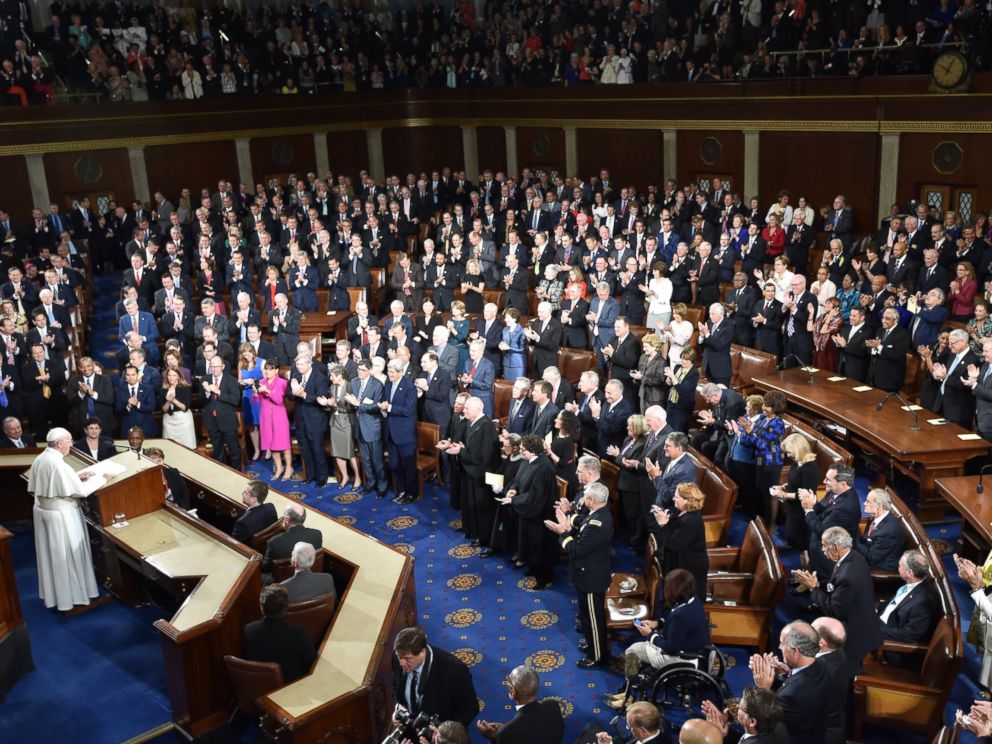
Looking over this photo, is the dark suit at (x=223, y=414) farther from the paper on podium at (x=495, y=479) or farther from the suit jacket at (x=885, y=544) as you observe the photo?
the suit jacket at (x=885, y=544)

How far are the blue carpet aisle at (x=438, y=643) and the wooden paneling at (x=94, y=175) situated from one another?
38.4 ft

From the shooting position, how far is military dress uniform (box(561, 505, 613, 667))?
7098mm

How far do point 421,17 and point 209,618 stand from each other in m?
20.9

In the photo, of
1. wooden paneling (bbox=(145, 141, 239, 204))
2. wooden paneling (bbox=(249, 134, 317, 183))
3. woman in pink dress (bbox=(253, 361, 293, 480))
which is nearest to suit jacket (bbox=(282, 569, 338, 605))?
woman in pink dress (bbox=(253, 361, 293, 480))

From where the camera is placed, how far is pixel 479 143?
2467 centimetres

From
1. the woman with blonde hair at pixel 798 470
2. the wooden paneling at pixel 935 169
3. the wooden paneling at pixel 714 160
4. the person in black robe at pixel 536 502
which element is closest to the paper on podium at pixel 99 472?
the person in black robe at pixel 536 502

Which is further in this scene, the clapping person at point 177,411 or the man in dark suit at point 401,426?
the clapping person at point 177,411

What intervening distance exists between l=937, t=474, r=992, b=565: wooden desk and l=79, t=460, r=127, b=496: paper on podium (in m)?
6.97

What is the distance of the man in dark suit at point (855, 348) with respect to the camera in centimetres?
1105

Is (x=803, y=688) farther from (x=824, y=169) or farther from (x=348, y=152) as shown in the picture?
(x=348, y=152)

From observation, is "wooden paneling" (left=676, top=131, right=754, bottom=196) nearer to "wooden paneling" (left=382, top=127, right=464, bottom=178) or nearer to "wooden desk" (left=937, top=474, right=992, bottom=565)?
"wooden paneling" (left=382, top=127, right=464, bottom=178)

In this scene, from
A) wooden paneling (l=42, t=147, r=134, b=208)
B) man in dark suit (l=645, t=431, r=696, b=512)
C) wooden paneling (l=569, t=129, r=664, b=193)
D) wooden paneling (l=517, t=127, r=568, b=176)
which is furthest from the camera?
wooden paneling (l=517, t=127, r=568, b=176)

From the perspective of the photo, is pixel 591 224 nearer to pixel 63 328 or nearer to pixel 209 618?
pixel 63 328

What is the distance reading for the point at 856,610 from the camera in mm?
6297
